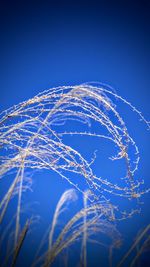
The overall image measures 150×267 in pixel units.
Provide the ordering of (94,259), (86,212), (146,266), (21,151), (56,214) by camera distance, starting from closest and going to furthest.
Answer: (21,151)
(86,212)
(56,214)
(146,266)
(94,259)

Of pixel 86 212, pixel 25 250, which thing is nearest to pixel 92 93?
pixel 86 212

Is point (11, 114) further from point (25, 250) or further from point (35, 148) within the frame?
point (25, 250)

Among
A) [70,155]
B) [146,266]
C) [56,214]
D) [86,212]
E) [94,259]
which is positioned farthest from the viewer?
[94,259]

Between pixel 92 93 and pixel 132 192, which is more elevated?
pixel 92 93

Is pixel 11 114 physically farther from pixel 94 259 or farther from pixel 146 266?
pixel 94 259

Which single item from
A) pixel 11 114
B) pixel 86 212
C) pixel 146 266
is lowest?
pixel 146 266

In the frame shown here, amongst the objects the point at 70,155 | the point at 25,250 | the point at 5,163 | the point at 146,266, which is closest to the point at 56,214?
the point at 5,163

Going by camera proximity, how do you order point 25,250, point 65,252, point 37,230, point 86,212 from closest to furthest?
point 86,212
point 65,252
point 37,230
point 25,250

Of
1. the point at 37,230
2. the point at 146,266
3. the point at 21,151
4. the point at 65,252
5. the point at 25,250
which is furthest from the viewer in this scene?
the point at 25,250

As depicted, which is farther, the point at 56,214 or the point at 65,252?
the point at 65,252
